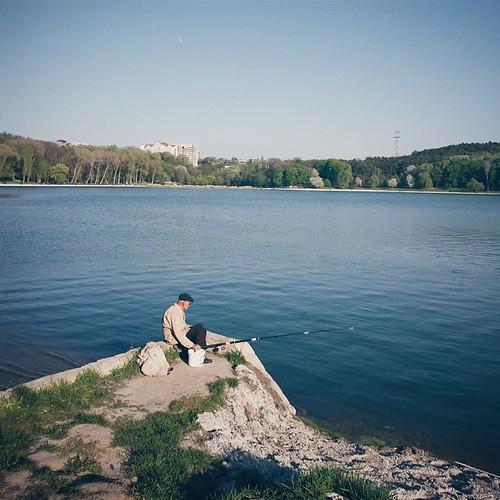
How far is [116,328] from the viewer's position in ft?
55.1

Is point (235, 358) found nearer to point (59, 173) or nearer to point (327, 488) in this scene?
point (327, 488)

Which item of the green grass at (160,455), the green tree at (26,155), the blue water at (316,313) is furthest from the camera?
the green tree at (26,155)

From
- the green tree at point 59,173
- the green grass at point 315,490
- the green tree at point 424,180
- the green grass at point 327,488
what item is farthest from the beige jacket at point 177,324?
the green tree at point 424,180

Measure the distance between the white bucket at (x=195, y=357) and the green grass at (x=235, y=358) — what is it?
2.56ft

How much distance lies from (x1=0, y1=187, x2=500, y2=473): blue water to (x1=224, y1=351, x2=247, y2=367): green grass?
1879mm

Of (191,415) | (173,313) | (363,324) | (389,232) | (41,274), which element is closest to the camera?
(191,415)

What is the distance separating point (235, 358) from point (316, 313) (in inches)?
330

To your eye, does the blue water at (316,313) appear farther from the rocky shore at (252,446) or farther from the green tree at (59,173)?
the green tree at (59,173)

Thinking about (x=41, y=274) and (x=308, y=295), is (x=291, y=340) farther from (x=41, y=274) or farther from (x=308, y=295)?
(x=41, y=274)

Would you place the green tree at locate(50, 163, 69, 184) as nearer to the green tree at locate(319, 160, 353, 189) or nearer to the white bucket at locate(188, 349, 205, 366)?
the green tree at locate(319, 160, 353, 189)

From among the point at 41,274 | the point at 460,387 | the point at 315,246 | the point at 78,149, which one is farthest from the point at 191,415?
the point at 78,149

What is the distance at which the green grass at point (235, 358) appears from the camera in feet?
36.0

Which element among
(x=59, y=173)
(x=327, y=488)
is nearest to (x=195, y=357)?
(x=327, y=488)

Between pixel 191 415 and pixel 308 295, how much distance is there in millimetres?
13910
